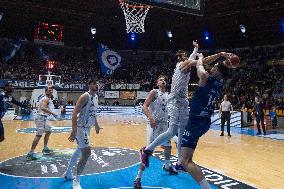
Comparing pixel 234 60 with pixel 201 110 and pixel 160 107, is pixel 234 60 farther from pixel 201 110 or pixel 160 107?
pixel 160 107

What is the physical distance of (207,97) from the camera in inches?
190

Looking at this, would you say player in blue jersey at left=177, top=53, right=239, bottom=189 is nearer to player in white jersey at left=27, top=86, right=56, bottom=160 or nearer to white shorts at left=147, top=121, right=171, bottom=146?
white shorts at left=147, top=121, right=171, bottom=146

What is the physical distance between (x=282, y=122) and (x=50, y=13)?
2146 centimetres

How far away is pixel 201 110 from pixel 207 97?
23cm

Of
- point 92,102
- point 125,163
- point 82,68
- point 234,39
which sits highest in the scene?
point 234,39

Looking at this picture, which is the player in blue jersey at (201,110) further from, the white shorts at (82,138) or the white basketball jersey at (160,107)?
the white basketball jersey at (160,107)

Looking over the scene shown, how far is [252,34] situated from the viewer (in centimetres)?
3300

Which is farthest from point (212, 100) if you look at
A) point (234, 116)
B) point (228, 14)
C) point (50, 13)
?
point (50, 13)

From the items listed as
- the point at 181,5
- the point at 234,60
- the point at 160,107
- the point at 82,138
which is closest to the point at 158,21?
the point at 181,5

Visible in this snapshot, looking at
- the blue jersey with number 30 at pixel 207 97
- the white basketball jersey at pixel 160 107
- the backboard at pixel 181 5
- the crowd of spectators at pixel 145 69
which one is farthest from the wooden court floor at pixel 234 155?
the crowd of spectators at pixel 145 69

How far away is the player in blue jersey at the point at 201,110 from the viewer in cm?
467

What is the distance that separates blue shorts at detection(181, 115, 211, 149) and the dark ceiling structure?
2105 centimetres

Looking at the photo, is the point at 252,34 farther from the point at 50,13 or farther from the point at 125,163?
the point at 125,163

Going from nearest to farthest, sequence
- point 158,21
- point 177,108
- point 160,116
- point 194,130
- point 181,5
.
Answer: point 194,130 → point 177,108 → point 160,116 → point 181,5 → point 158,21
